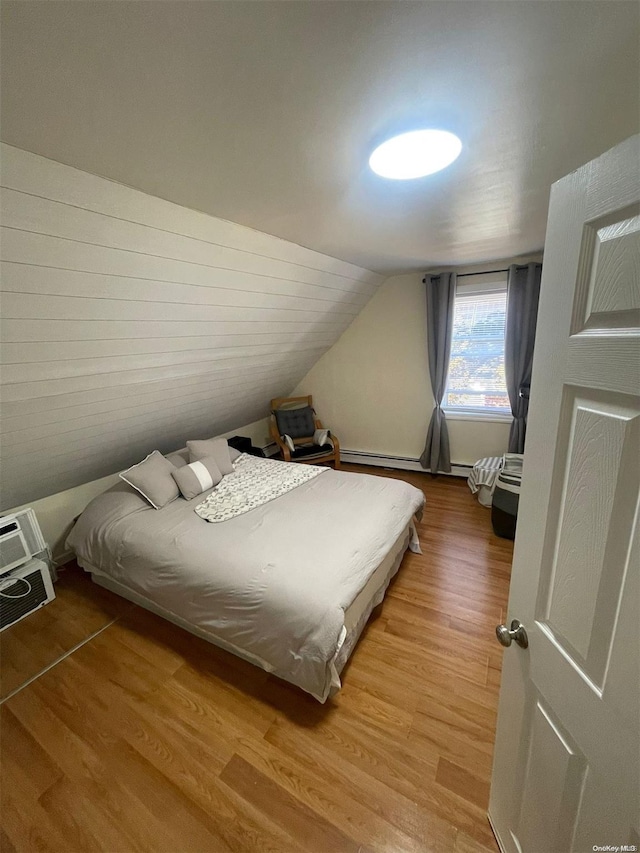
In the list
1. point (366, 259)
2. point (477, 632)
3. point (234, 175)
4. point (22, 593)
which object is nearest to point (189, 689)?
point (22, 593)

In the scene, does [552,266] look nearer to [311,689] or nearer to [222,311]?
[311,689]

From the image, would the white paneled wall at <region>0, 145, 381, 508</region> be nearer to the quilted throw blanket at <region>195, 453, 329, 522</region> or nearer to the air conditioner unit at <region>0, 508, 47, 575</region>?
the air conditioner unit at <region>0, 508, 47, 575</region>

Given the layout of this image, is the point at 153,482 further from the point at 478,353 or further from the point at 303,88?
the point at 478,353

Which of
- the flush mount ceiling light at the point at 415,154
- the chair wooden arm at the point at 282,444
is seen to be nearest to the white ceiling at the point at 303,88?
the flush mount ceiling light at the point at 415,154

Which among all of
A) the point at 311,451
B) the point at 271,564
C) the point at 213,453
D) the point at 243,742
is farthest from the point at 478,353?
the point at 243,742

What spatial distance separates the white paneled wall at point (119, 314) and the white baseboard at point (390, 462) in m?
1.80

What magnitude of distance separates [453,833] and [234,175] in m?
2.47

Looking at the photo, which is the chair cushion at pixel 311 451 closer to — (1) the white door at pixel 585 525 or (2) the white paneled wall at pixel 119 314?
(2) the white paneled wall at pixel 119 314

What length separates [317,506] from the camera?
2.23m

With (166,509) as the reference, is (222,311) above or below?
above

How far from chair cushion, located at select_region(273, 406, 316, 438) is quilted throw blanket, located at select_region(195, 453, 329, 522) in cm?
88

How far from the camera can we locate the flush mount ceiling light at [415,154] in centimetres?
111

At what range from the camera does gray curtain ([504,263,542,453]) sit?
294 cm

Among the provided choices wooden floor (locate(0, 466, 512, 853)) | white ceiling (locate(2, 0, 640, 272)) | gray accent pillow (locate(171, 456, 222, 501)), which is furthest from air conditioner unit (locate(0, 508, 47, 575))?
white ceiling (locate(2, 0, 640, 272))
